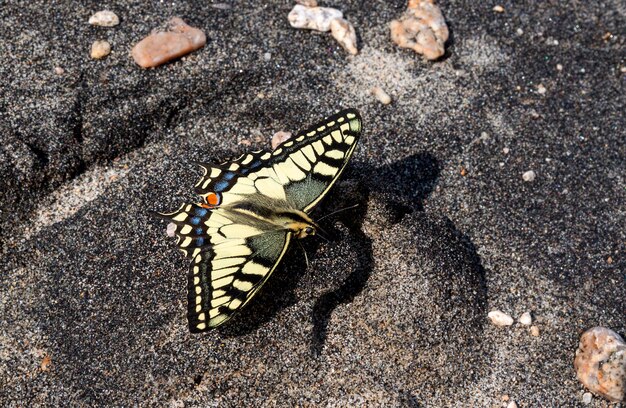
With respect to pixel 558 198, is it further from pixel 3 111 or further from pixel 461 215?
pixel 3 111

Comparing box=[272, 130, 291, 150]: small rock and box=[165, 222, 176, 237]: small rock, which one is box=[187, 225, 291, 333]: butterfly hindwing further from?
box=[272, 130, 291, 150]: small rock

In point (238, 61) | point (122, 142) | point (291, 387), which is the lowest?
point (291, 387)

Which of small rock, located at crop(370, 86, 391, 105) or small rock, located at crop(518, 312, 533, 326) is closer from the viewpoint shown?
small rock, located at crop(518, 312, 533, 326)

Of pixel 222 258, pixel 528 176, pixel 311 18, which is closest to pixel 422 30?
pixel 311 18

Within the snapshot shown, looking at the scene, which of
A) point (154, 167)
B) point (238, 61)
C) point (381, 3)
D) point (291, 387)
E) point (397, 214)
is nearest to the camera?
point (291, 387)

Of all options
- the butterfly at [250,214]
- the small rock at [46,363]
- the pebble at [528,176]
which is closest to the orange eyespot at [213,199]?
the butterfly at [250,214]

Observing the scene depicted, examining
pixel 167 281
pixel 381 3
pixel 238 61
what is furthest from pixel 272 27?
pixel 167 281

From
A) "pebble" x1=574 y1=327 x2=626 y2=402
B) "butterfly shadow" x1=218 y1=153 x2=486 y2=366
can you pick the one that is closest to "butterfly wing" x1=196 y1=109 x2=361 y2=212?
"butterfly shadow" x1=218 y1=153 x2=486 y2=366
